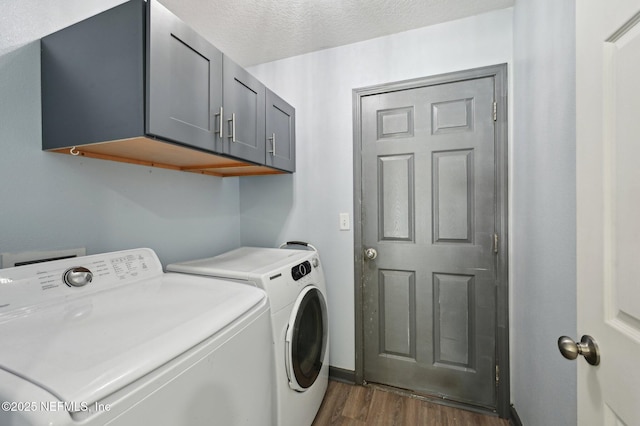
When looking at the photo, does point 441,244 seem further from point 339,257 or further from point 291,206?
point 291,206

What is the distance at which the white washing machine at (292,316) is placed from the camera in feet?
3.74

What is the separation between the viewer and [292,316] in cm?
124

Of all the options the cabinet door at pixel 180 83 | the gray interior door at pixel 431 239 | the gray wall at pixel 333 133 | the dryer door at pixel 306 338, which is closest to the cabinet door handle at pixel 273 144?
the gray wall at pixel 333 133

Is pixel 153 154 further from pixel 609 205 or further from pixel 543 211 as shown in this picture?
pixel 543 211

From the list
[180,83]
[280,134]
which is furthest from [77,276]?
[280,134]

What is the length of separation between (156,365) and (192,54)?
1.17 m

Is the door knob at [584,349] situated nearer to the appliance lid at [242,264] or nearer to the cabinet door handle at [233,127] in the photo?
the appliance lid at [242,264]

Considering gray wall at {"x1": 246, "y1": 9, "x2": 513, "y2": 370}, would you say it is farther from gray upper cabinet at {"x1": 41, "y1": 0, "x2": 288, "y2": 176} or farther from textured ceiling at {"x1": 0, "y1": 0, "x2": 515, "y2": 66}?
gray upper cabinet at {"x1": 41, "y1": 0, "x2": 288, "y2": 176}

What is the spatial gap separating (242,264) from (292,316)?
388mm

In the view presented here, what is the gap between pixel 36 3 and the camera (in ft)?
3.33

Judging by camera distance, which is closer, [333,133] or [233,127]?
[233,127]

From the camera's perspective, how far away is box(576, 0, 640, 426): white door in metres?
0.47

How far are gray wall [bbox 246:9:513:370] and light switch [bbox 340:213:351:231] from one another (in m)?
0.03

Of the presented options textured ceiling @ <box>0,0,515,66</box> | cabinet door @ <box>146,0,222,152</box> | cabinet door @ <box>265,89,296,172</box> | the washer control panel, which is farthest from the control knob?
textured ceiling @ <box>0,0,515,66</box>
